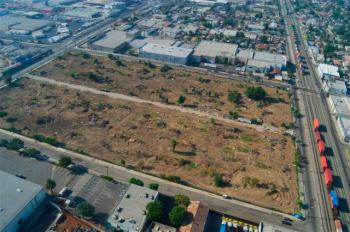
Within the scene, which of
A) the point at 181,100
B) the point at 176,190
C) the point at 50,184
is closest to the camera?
the point at 50,184

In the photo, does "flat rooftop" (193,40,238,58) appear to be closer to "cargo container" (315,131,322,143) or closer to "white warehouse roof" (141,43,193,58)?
"white warehouse roof" (141,43,193,58)

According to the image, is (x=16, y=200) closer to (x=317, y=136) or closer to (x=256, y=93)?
(x=317, y=136)

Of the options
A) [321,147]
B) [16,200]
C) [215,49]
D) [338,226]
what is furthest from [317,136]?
[16,200]

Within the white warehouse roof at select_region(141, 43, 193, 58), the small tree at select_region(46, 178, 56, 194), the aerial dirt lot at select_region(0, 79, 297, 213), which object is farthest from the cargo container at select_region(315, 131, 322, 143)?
the small tree at select_region(46, 178, 56, 194)

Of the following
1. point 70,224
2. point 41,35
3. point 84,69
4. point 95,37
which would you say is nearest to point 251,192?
point 70,224

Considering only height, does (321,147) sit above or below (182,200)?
above

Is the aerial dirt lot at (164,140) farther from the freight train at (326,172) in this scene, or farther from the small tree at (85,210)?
the small tree at (85,210)

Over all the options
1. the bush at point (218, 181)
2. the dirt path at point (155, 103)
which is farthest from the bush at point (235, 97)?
the bush at point (218, 181)

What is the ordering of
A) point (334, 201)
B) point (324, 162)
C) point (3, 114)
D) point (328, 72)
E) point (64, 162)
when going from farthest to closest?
1. point (328, 72)
2. point (3, 114)
3. point (324, 162)
4. point (64, 162)
5. point (334, 201)
